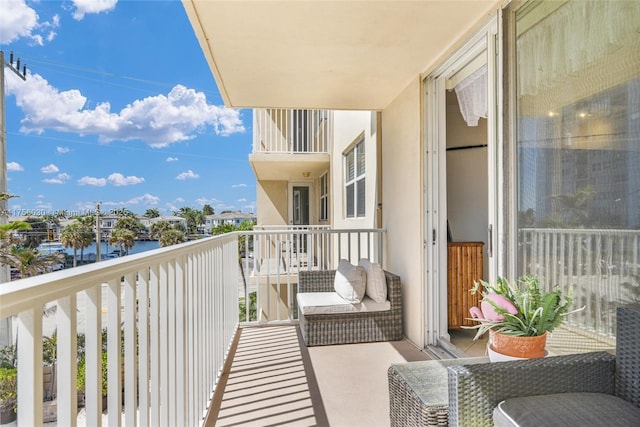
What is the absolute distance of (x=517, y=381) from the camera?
1.36 metres

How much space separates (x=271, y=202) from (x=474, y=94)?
8758 mm

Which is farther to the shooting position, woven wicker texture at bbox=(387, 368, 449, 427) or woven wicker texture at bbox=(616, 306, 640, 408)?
woven wicker texture at bbox=(387, 368, 449, 427)

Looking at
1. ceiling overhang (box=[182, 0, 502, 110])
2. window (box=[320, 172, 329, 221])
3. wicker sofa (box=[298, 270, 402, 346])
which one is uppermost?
ceiling overhang (box=[182, 0, 502, 110])

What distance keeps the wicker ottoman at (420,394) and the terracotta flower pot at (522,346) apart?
0.93 feet

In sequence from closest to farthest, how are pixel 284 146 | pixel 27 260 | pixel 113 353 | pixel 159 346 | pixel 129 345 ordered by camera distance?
pixel 113 353 → pixel 129 345 → pixel 159 346 → pixel 27 260 → pixel 284 146

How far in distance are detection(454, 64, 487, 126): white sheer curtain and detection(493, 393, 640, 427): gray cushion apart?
231 centimetres

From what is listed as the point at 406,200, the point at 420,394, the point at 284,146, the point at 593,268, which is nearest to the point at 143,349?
the point at 420,394

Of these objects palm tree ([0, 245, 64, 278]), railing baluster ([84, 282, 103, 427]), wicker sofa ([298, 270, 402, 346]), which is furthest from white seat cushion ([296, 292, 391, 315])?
palm tree ([0, 245, 64, 278])

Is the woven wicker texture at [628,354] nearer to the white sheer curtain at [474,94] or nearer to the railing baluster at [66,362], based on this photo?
the railing baluster at [66,362]

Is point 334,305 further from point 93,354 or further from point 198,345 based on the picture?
point 93,354

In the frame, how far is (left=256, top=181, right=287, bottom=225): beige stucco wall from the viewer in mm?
11359

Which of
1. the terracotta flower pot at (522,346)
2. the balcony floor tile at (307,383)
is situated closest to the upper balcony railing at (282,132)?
the balcony floor tile at (307,383)

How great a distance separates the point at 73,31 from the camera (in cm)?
5297

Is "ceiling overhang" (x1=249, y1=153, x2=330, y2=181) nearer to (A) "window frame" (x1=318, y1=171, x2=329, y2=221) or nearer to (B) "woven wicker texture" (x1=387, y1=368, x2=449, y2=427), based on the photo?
(A) "window frame" (x1=318, y1=171, x2=329, y2=221)
